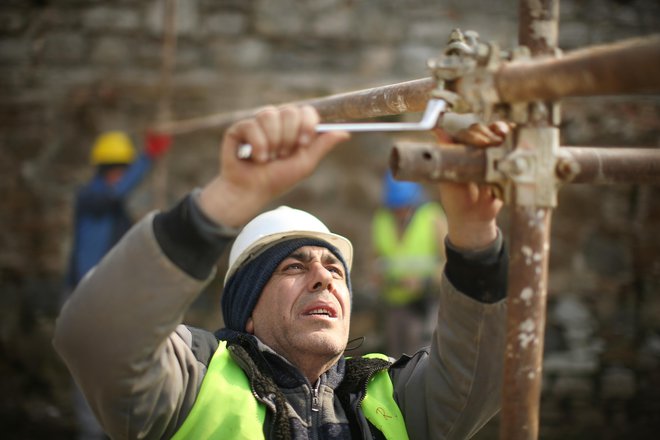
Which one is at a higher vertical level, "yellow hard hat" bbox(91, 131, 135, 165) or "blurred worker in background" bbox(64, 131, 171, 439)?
"yellow hard hat" bbox(91, 131, 135, 165)

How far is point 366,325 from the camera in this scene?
6.26 m

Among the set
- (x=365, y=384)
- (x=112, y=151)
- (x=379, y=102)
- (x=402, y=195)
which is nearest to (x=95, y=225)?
(x=112, y=151)

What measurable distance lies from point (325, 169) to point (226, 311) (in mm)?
3976

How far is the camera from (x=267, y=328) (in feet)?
7.43

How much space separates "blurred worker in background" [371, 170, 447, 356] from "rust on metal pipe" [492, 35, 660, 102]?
4035mm

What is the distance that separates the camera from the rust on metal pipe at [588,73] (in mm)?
1225

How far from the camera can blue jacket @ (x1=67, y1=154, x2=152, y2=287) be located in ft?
17.3

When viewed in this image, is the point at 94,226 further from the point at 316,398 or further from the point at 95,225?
the point at 316,398

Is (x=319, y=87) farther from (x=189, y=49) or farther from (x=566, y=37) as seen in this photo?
(x=566, y=37)

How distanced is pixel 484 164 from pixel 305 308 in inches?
31.5

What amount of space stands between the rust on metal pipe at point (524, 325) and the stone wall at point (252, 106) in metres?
4.69

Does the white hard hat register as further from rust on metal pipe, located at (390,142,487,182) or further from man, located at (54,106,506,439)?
rust on metal pipe, located at (390,142,487,182)

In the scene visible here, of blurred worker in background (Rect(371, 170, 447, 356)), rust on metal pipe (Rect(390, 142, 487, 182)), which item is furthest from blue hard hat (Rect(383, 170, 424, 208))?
rust on metal pipe (Rect(390, 142, 487, 182))

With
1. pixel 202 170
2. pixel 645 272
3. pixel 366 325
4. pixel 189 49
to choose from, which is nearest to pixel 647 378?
pixel 645 272
